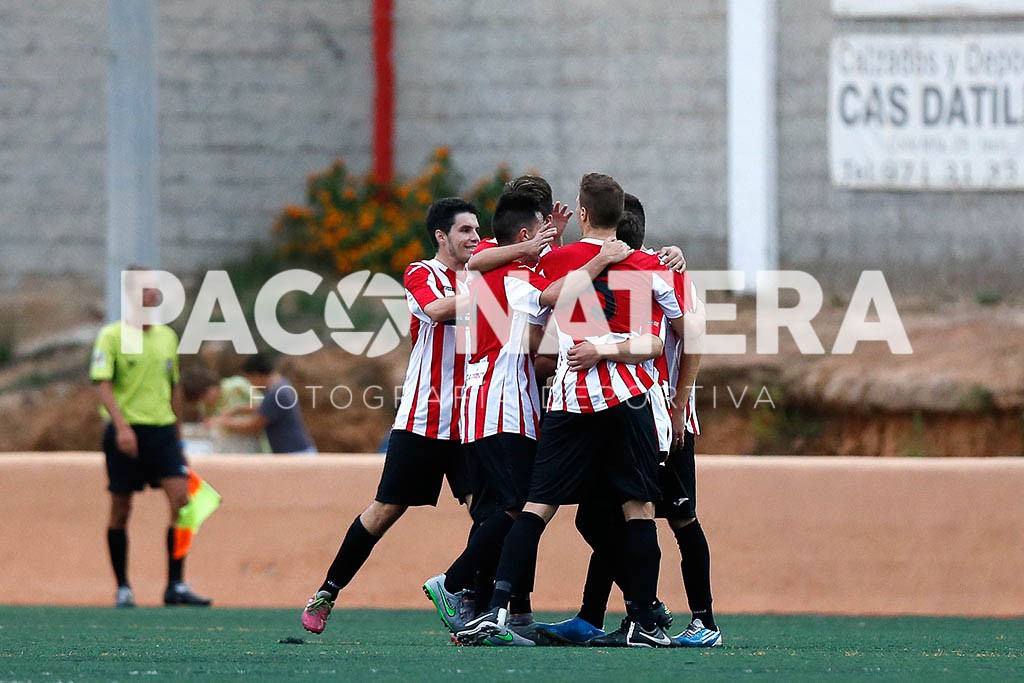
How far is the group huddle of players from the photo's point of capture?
590cm

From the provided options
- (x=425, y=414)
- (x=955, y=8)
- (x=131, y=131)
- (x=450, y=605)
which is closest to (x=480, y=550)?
(x=450, y=605)

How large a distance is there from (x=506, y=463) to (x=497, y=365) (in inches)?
14.9

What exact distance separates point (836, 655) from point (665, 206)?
9419mm

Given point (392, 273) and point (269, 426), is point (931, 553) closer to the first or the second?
point (269, 426)

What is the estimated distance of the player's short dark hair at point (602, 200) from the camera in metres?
5.96

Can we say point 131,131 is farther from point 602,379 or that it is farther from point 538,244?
point 602,379

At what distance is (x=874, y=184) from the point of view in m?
14.6

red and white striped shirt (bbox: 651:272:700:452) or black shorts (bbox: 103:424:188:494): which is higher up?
red and white striped shirt (bbox: 651:272:700:452)

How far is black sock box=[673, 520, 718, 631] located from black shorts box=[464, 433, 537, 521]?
2.23ft

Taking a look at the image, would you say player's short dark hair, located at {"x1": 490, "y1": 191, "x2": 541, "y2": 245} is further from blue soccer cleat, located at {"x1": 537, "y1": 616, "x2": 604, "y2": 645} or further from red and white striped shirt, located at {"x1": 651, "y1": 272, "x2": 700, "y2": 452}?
blue soccer cleat, located at {"x1": 537, "y1": 616, "x2": 604, "y2": 645}

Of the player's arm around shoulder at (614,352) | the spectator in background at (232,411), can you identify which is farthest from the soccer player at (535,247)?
the spectator in background at (232,411)

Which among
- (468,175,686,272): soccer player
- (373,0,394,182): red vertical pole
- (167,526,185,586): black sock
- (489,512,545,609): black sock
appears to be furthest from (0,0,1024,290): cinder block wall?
(489,512,545,609): black sock

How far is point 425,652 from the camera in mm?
5859

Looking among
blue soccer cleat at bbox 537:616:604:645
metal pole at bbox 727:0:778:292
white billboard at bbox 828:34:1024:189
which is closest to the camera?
blue soccer cleat at bbox 537:616:604:645
